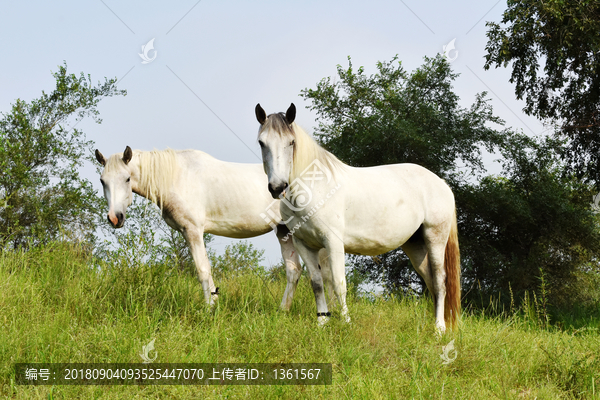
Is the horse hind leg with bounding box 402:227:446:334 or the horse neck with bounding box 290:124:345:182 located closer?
the horse neck with bounding box 290:124:345:182

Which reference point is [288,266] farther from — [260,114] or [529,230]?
[529,230]

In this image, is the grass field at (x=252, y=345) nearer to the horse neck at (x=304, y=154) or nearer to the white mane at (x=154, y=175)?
the white mane at (x=154, y=175)

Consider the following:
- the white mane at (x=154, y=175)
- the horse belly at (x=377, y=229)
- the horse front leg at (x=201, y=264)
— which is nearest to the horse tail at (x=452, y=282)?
the horse belly at (x=377, y=229)

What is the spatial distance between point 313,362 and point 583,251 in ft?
40.8

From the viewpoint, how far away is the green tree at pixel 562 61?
9.31 meters

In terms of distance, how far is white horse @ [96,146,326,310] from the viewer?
5828 millimetres

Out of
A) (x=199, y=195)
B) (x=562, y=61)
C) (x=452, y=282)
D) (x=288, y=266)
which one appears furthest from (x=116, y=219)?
(x=562, y=61)

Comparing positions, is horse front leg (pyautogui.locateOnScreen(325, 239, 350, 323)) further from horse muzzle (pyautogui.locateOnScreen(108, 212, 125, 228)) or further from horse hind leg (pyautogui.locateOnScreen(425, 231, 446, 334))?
horse muzzle (pyautogui.locateOnScreen(108, 212, 125, 228))

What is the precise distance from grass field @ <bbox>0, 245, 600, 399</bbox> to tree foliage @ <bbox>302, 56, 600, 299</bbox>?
23.8ft

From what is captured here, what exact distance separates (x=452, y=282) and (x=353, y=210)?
1.84 metres

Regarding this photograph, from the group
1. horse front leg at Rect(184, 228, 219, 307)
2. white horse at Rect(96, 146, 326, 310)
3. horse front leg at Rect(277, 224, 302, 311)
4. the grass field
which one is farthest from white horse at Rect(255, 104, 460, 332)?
horse front leg at Rect(184, 228, 219, 307)

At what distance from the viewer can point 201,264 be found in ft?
19.1

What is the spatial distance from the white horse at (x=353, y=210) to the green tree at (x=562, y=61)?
19.9 ft

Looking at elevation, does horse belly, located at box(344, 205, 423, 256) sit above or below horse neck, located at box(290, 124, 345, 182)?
below
